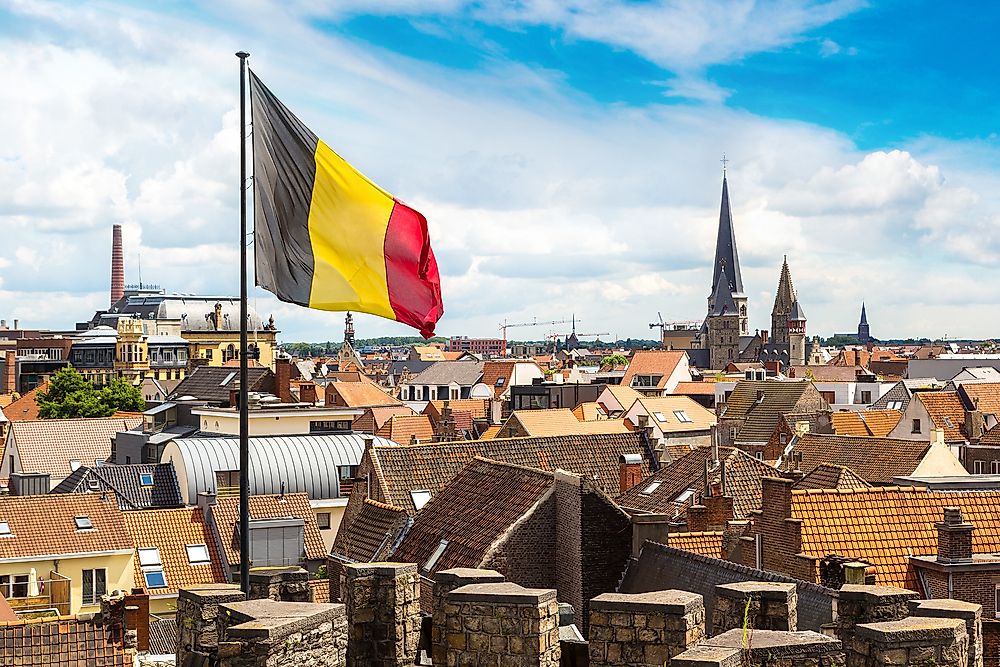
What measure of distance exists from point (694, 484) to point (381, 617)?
26309 millimetres

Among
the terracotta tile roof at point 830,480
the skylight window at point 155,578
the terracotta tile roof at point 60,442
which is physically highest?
the terracotta tile roof at point 60,442

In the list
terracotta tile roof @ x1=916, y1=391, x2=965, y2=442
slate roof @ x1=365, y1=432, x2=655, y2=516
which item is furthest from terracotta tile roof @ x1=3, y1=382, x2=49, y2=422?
slate roof @ x1=365, y1=432, x2=655, y2=516

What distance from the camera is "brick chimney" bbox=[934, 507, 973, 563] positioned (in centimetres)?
2319

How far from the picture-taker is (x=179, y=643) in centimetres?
1042

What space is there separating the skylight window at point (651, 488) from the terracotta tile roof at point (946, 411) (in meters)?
24.9

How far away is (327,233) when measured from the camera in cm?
1483

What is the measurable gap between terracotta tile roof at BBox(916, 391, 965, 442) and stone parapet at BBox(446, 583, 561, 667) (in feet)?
172

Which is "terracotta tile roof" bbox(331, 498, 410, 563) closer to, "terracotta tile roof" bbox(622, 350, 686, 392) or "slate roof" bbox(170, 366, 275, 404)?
"slate roof" bbox(170, 366, 275, 404)

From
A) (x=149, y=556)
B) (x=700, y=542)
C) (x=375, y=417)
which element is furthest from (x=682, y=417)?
(x=700, y=542)

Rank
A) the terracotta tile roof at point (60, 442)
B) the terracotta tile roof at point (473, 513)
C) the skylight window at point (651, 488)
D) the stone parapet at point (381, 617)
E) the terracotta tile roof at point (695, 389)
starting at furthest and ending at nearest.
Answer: the terracotta tile roof at point (695, 389)
the terracotta tile roof at point (60, 442)
the skylight window at point (651, 488)
the terracotta tile roof at point (473, 513)
the stone parapet at point (381, 617)

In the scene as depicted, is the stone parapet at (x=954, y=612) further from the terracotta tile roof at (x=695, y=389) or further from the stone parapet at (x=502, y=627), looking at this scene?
the terracotta tile roof at (x=695, y=389)

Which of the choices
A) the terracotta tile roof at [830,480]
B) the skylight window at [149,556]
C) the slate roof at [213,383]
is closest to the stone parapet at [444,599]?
the terracotta tile roof at [830,480]

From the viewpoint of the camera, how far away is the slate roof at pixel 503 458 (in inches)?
1286

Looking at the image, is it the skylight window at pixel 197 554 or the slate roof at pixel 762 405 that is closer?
the skylight window at pixel 197 554
